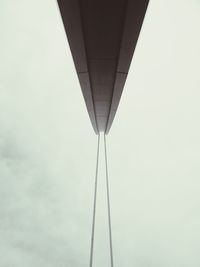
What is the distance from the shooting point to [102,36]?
6.80 meters

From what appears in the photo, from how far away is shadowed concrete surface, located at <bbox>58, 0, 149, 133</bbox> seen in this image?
5.79 metres

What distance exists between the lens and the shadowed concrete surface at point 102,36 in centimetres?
579

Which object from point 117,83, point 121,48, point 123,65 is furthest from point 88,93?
point 121,48

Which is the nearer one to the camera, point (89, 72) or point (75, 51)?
point (75, 51)

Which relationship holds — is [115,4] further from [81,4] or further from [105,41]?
[105,41]

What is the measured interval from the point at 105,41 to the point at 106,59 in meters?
0.83

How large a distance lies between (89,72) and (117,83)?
3.92 feet

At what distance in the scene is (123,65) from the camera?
8.02 meters

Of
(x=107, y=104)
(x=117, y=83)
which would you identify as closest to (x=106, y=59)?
(x=117, y=83)

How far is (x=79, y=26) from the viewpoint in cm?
634

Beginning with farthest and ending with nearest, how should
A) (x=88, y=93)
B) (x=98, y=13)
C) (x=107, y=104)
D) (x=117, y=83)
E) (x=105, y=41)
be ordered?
(x=107, y=104) → (x=88, y=93) → (x=117, y=83) → (x=105, y=41) → (x=98, y=13)

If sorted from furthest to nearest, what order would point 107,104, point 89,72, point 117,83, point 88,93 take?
point 107,104 → point 88,93 → point 117,83 → point 89,72

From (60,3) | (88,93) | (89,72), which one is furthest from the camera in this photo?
(88,93)

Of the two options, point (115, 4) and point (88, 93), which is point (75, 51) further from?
point (88, 93)
